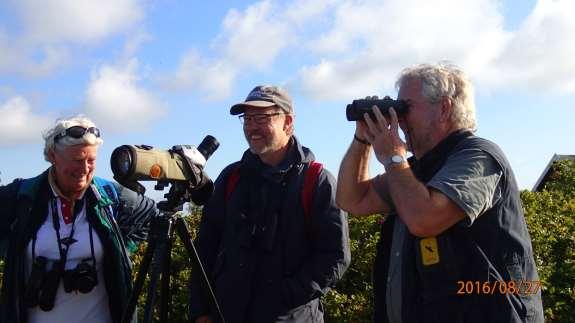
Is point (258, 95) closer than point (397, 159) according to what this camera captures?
No

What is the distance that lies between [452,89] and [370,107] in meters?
0.34

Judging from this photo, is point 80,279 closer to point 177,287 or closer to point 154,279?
point 154,279

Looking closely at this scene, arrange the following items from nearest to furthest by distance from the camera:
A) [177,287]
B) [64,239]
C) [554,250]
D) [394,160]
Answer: [394,160] → [64,239] → [177,287] → [554,250]

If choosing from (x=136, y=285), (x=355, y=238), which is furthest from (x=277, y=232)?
(x=355, y=238)

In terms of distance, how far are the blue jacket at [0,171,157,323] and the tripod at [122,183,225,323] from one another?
49 centimetres

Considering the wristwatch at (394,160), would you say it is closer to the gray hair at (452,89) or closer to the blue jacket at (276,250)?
the gray hair at (452,89)

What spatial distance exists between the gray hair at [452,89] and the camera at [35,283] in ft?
6.24

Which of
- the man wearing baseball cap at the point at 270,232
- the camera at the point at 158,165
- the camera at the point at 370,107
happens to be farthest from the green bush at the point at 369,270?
the camera at the point at 370,107

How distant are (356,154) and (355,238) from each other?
219cm

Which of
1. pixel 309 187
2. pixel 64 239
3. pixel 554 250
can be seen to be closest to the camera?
pixel 64 239

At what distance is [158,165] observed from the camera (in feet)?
8.75
